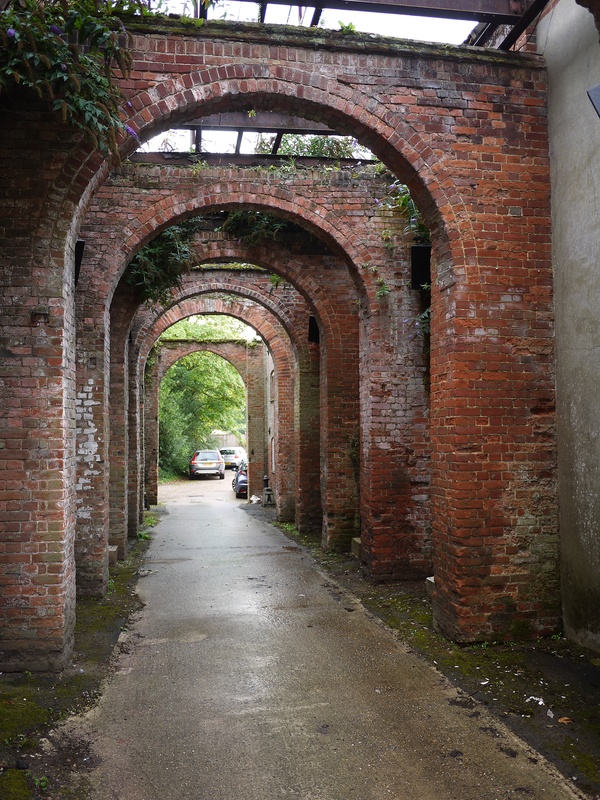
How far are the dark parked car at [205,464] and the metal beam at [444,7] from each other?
1181 inches

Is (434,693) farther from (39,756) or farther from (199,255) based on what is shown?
(199,255)

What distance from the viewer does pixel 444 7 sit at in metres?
5.62

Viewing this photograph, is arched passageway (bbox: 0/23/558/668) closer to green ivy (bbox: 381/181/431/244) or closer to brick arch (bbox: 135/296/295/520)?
green ivy (bbox: 381/181/431/244)

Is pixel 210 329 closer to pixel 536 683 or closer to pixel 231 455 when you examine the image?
pixel 231 455

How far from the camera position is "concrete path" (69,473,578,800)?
3457mm

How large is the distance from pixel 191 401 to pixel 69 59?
1225 inches

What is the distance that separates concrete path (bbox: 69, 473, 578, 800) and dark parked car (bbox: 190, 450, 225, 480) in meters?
27.0

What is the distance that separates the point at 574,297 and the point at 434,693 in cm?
326

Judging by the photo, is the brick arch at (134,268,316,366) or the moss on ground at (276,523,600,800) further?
the brick arch at (134,268,316,366)

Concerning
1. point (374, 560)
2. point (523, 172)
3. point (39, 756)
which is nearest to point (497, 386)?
point (523, 172)

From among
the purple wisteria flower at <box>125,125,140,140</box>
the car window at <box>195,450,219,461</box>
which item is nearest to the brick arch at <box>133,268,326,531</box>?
the purple wisteria flower at <box>125,125,140,140</box>

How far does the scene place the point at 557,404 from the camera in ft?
18.5

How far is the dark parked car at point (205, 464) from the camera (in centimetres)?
3431

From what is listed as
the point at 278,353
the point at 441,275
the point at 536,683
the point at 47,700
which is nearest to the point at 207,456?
the point at 278,353
